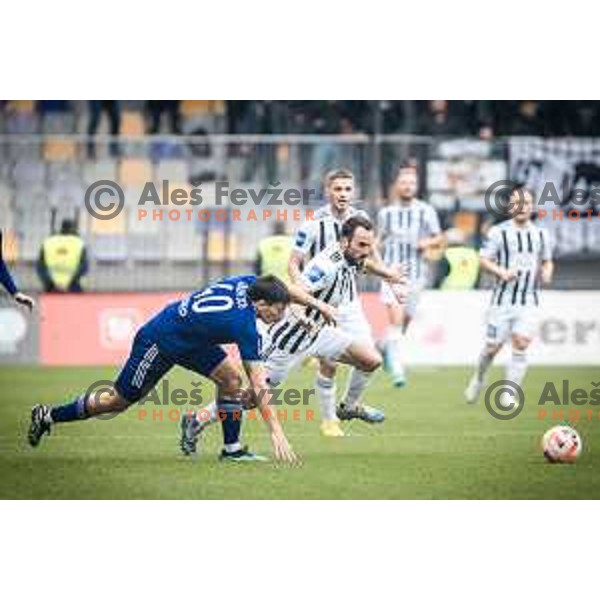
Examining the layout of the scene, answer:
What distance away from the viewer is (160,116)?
1261cm

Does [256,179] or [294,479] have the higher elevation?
[256,179]

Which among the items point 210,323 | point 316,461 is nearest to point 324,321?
point 316,461

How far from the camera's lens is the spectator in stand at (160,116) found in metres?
12.4

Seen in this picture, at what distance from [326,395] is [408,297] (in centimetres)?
284

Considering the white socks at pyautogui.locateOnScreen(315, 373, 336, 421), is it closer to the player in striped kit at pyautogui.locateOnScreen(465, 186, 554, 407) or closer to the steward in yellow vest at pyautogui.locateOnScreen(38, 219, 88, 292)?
the player in striped kit at pyautogui.locateOnScreen(465, 186, 554, 407)

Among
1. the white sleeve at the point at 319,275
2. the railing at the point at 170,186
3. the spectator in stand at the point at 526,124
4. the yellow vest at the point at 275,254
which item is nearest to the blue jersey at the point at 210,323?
the white sleeve at the point at 319,275

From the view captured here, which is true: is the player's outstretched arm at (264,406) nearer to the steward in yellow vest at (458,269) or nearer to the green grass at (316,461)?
the green grass at (316,461)

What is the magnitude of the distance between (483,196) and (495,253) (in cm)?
298

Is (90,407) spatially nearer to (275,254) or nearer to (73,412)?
(73,412)

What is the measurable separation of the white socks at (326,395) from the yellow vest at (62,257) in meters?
3.28

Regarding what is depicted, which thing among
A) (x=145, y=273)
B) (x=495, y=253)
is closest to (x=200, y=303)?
(x=495, y=253)
